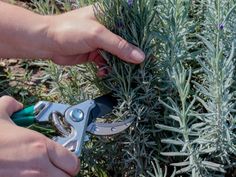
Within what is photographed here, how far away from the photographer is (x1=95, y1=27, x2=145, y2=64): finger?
1.71 meters

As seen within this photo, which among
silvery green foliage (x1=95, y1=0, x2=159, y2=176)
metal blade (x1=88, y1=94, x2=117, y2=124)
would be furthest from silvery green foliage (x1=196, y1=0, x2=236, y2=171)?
metal blade (x1=88, y1=94, x2=117, y2=124)

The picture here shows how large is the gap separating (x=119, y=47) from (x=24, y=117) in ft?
1.08

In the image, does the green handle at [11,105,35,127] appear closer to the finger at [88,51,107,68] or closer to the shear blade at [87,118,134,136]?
the shear blade at [87,118,134,136]

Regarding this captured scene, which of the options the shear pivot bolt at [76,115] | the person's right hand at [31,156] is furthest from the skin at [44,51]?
the shear pivot bolt at [76,115]

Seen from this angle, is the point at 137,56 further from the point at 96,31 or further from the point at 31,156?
the point at 31,156

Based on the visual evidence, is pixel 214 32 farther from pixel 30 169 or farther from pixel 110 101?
pixel 30 169

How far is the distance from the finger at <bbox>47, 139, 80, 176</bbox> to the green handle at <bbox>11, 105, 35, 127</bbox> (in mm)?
185

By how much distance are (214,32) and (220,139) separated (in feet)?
1.03

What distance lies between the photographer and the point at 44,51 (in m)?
1.94

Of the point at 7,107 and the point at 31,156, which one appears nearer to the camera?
the point at 31,156

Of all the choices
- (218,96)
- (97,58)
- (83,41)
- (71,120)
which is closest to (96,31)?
(83,41)

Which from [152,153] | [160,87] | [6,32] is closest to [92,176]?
[152,153]

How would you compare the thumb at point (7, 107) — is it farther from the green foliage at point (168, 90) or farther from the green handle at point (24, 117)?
the green foliage at point (168, 90)

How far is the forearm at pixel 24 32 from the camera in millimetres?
1908
